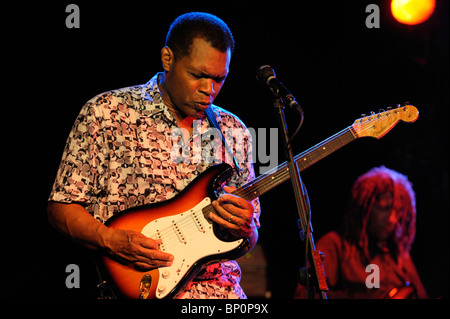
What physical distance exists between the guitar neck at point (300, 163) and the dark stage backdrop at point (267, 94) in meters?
1.29

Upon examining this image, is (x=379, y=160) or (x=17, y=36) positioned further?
(x=379, y=160)

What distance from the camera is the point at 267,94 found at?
487cm

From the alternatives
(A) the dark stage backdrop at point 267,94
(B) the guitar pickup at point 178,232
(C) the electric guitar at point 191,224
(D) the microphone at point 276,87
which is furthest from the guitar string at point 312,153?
(A) the dark stage backdrop at point 267,94

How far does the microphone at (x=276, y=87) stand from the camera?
201 cm

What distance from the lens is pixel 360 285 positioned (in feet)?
14.8

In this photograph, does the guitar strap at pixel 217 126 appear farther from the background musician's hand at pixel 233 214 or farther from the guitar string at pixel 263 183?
the background musician's hand at pixel 233 214

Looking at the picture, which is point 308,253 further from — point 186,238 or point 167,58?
point 167,58

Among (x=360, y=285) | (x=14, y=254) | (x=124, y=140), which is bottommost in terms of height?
(x=360, y=285)

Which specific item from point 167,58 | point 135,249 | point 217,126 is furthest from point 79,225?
point 167,58

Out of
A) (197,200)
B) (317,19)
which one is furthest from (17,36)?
(317,19)

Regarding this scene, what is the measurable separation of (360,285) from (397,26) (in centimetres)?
Result: 283
